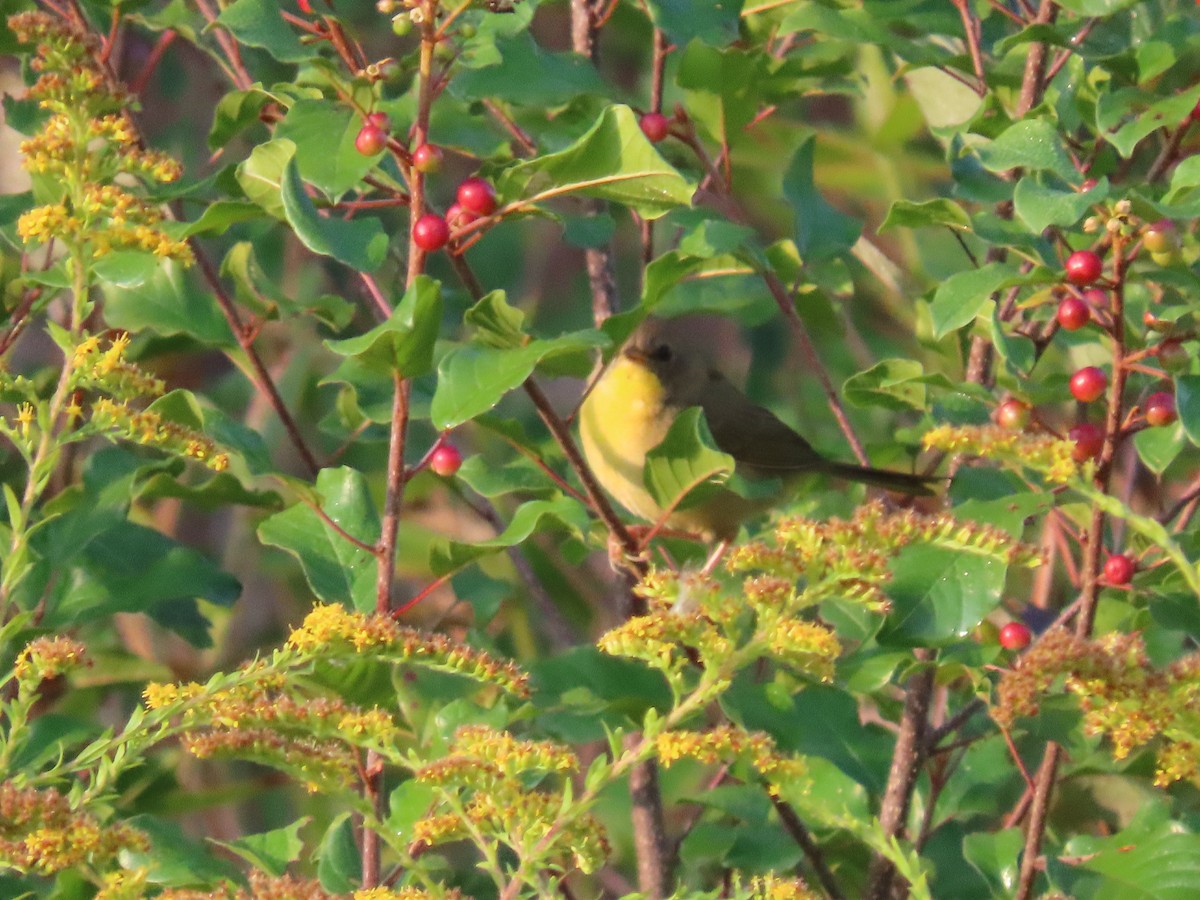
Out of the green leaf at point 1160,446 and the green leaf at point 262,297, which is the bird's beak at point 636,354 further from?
the green leaf at point 1160,446

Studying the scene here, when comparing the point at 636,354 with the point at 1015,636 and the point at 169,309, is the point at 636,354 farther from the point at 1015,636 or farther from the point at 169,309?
the point at 1015,636

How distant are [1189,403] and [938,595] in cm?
34

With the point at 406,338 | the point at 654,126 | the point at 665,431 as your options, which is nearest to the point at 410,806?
the point at 406,338

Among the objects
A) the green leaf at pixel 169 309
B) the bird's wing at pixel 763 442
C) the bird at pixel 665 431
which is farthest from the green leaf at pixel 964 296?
the bird's wing at pixel 763 442

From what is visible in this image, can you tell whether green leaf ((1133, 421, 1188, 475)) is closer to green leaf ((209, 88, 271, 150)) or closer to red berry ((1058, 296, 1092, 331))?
red berry ((1058, 296, 1092, 331))

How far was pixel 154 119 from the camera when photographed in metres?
5.38

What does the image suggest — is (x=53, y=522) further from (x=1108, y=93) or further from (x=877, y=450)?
(x=1108, y=93)

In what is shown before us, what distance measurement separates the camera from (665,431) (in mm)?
3570

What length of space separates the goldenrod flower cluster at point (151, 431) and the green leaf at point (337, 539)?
0.48 m

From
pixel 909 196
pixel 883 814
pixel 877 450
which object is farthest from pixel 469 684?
pixel 909 196

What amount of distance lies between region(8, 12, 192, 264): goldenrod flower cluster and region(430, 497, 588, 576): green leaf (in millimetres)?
543

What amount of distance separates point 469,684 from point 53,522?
0.62m

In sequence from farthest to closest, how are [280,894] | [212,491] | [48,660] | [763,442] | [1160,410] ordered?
[763,442], [212,491], [1160,410], [48,660], [280,894]

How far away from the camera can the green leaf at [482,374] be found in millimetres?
1735
